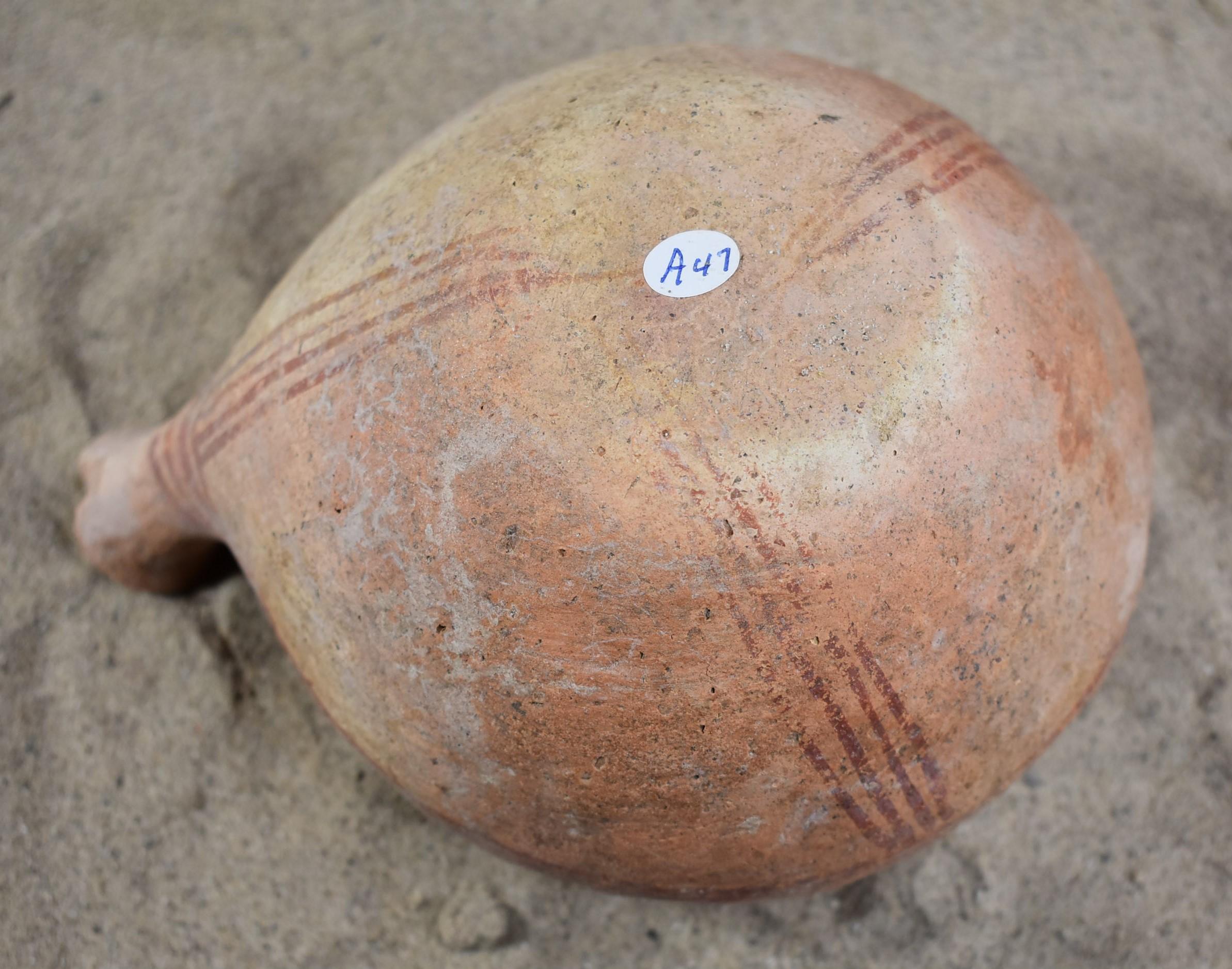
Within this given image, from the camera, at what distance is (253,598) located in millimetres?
1976

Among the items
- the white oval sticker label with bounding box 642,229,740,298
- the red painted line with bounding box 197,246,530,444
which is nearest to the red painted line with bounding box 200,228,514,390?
the red painted line with bounding box 197,246,530,444

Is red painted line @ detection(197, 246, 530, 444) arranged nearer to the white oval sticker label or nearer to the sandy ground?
the white oval sticker label

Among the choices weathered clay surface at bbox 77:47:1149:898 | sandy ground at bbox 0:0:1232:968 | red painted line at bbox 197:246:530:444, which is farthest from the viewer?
sandy ground at bbox 0:0:1232:968

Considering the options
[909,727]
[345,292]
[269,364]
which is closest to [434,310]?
[345,292]

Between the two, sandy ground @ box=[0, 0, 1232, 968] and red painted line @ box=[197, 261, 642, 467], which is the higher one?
red painted line @ box=[197, 261, 642, 467]

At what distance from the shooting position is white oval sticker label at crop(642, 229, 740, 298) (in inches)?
45.9

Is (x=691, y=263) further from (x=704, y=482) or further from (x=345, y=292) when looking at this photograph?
(x=345, y=292)

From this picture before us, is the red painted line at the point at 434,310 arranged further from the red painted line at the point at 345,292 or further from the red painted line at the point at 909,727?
the red painted line at the point at 909,727

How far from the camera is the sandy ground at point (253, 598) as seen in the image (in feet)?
5.79

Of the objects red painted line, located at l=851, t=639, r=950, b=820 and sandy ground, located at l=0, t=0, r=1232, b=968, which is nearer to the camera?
red painted line, located at l=851, t=639, r=950, b=820

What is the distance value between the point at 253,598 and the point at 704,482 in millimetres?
1145

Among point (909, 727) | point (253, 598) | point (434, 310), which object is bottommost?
point (253, 598)

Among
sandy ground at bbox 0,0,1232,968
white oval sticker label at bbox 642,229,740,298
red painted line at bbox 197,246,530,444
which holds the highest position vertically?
white oval sticker label at bbox 642,229,740,298

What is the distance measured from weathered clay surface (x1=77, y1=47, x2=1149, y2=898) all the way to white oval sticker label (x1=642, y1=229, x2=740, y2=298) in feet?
0.05
